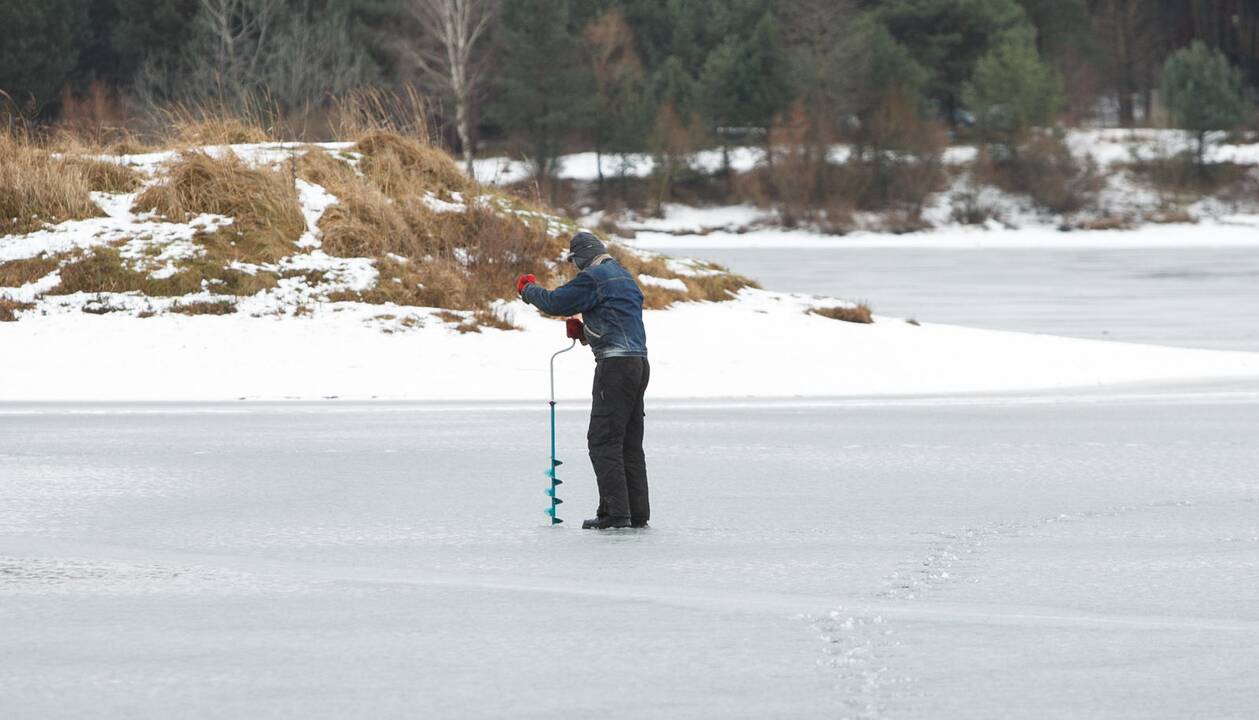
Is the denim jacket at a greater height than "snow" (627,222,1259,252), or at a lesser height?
greater

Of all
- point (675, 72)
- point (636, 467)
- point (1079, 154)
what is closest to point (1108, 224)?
point (1079, 154)

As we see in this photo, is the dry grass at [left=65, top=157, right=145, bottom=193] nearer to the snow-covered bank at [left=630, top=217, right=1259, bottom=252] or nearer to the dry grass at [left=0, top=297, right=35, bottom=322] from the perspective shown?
the dry grass at [left=0, top=297, right=35, bottom=322]

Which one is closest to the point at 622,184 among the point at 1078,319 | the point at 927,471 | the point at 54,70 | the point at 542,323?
the point at 54,70

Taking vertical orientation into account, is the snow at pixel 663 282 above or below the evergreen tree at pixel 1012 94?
below

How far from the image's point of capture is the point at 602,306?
29.2 ft

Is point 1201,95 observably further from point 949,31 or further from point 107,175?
point 107,175

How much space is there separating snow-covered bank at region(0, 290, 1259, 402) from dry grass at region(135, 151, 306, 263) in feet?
5.75

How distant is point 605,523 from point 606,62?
65374 millimetres

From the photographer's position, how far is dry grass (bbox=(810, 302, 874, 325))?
21219 millimetres

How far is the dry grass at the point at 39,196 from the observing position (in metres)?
20.7

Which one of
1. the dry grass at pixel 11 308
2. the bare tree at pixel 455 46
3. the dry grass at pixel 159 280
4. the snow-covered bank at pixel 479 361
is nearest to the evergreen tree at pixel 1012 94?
the bare tree at pixel 455 46

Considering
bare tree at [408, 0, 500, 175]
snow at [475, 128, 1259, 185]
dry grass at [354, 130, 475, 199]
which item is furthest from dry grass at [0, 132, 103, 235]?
snow at [475, 128, 1259, 185]

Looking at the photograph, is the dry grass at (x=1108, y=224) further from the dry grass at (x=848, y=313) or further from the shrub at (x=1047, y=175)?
the dry grass at (x=848, y=313)

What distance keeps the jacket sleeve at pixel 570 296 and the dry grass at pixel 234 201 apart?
1184 cm
